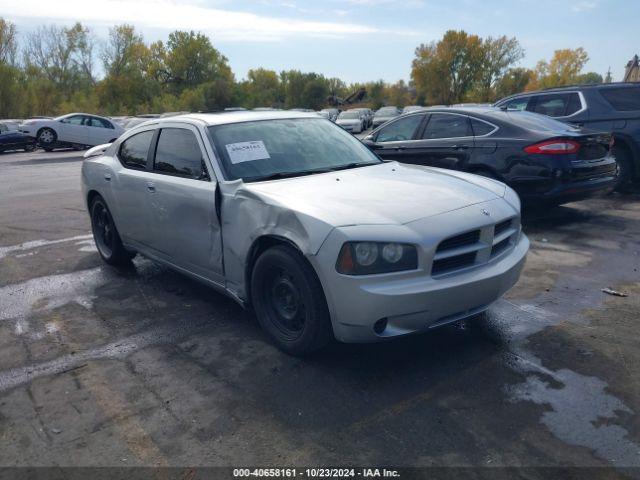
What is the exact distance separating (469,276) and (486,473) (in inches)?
48.8

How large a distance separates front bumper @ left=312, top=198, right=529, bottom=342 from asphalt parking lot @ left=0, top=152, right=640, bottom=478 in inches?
13.8

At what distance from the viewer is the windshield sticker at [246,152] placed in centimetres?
429

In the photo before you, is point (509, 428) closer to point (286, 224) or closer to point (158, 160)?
point (286, 224)

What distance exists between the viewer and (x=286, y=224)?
3.55 meters

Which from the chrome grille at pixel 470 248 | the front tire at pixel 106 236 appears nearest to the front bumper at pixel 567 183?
the chrome grille at pixel 470 248

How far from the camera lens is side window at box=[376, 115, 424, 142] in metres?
8.14

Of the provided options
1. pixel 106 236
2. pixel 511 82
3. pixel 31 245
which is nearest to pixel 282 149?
pixel 106 236

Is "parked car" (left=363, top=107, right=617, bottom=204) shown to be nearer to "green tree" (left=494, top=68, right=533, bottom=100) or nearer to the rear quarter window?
the rear quarter window

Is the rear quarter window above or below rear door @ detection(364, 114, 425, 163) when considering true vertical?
above

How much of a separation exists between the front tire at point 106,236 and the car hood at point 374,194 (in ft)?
7.97

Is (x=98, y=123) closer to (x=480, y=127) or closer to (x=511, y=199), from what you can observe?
(x=480, y=127)

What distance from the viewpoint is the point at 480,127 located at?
24.4ft

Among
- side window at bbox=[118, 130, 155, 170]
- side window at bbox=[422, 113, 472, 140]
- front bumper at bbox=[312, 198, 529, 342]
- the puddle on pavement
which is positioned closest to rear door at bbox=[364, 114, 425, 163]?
side window at bbox=[422, 113, 472, 140]

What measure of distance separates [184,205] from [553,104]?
7.50m
